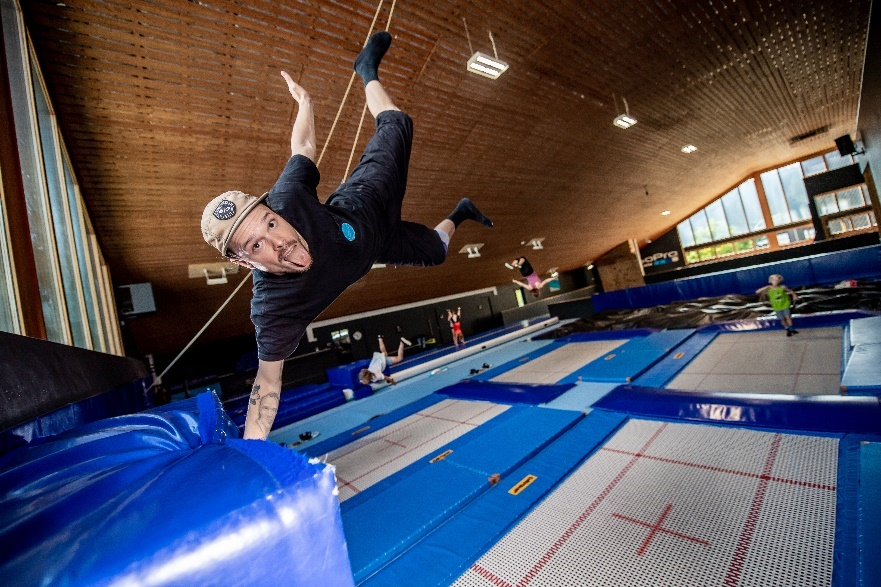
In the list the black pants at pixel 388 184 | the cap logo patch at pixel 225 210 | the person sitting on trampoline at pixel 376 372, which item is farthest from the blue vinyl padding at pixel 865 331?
the person sitting on trampoline at pixel 376 372

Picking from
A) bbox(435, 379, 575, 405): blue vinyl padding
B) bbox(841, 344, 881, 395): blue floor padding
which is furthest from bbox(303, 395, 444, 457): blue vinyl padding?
bbox(841, 344, 881, 395): blue floor padding

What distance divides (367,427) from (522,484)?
2.69 meters

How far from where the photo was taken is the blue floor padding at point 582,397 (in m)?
4.06

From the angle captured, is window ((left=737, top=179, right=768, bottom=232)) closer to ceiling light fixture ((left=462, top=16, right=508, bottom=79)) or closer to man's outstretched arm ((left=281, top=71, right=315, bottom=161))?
ceiling light fixture ((left=462, top=16, right=508, bottom=79))

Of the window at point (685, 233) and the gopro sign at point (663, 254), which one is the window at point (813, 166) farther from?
the gopro sign at point (663, 254)

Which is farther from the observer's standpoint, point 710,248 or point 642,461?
point 710,248

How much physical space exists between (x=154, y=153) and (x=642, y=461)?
6.15 m

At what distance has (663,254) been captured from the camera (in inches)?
756

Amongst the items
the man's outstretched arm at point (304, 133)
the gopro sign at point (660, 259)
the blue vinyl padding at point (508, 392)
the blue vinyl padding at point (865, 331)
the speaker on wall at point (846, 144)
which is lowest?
the blue vinyl padding at point (508, 392)

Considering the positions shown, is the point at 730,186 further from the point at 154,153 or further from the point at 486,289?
the point at 154,153

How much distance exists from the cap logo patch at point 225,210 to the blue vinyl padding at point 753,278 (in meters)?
10.9

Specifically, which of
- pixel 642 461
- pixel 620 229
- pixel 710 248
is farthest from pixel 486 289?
pixel 642 461

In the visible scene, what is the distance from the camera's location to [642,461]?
2.60 m

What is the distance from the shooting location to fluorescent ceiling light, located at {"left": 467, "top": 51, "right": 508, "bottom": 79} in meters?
4.18
